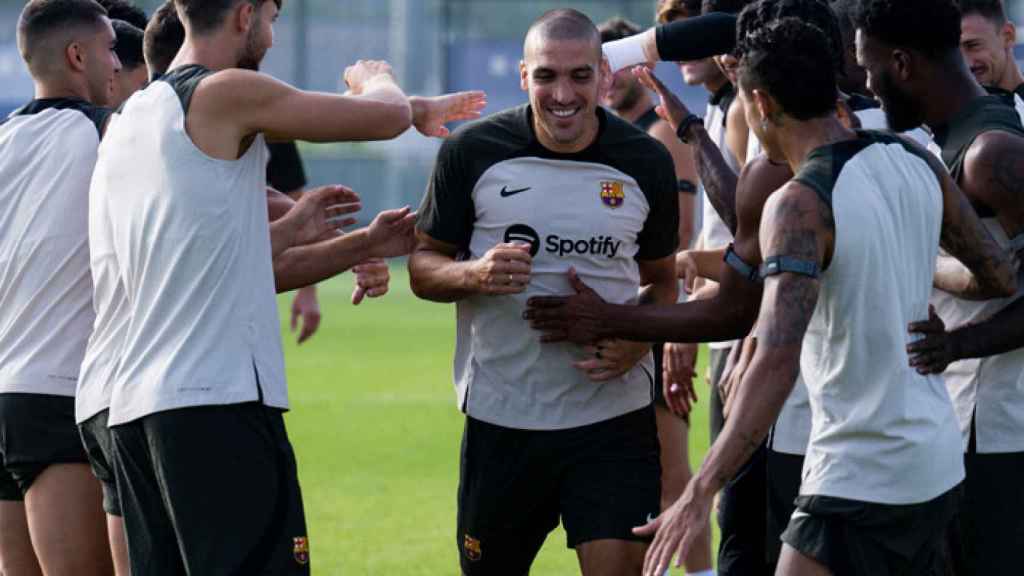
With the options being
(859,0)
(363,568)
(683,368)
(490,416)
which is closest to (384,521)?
(363,568)

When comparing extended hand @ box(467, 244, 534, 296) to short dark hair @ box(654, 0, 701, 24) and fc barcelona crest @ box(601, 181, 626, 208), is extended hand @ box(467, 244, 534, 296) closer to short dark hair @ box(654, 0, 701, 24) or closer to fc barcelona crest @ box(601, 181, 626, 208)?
fc barcelona crest @ box(601, 181, 626, 208)

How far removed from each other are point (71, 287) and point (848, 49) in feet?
10.6

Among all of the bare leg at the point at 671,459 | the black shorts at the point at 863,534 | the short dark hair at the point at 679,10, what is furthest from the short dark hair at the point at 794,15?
the bare leg at the point at 671,459

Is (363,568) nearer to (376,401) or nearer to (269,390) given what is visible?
(269,390)

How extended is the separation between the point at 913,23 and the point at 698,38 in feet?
3.87

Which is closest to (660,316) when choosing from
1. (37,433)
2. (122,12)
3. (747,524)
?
(747,524)

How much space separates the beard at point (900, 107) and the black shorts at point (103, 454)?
279 centimetres

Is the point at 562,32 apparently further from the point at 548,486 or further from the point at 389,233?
the point at 548,486

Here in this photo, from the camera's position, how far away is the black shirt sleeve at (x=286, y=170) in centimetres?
1007

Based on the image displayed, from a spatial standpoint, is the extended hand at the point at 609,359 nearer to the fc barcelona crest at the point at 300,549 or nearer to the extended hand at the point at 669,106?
the extended hand at the point at 669,106

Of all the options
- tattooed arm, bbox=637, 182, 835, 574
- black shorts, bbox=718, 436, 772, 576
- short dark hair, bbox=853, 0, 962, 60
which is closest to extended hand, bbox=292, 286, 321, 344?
black shorts, bbox=718, 436, 772, 576

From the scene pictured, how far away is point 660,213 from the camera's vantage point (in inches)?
246

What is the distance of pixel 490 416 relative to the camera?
6.24 meters

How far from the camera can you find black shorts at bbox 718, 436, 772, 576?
21.0 ft
